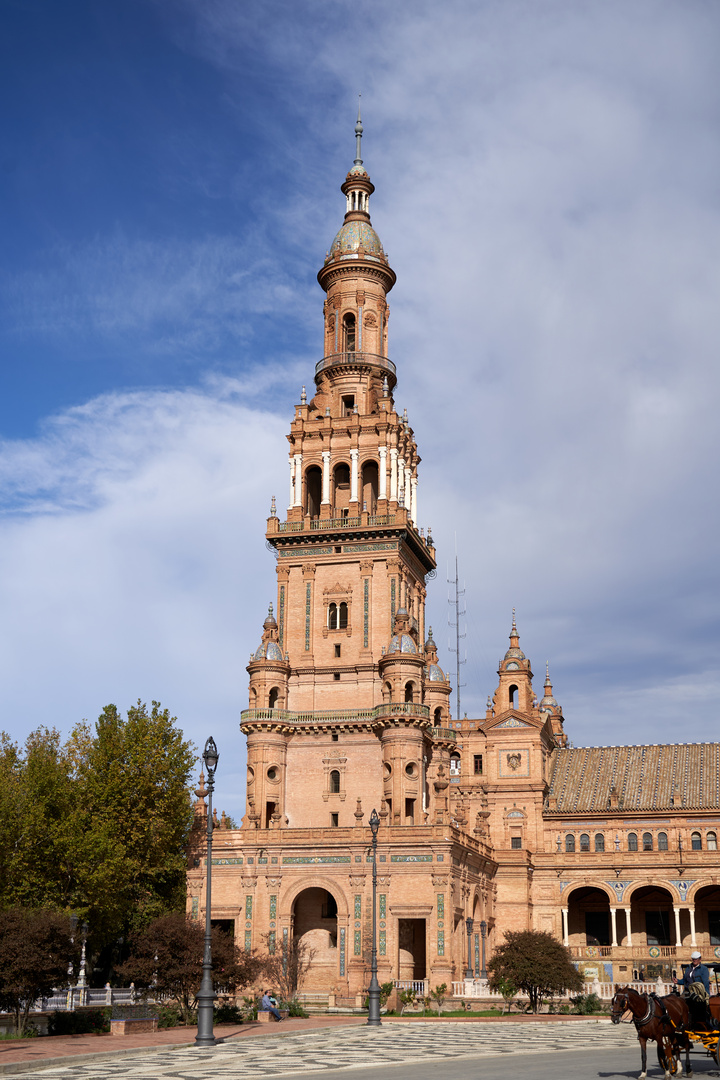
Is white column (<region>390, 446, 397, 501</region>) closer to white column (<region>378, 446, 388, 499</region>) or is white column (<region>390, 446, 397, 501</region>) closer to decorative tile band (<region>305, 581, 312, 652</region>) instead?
white column (<region>378, 446, 388, 499</region>)

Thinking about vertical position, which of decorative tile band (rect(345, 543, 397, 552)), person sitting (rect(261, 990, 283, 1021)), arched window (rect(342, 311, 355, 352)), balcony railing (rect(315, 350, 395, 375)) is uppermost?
arched window (rect(342, 311, 355, 352))

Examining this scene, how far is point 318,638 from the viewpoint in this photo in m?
73.4


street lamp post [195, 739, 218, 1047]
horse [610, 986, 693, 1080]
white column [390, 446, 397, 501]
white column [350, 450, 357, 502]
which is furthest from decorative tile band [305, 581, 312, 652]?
horse [610, 986, 693, 1080]

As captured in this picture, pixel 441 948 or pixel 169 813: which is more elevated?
pixel 169 813

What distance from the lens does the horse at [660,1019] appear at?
2362cm

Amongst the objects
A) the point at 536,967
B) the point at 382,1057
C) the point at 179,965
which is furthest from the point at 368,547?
the point at 382,1057

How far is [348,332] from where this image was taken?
82.2m

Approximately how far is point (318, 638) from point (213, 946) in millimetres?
30179

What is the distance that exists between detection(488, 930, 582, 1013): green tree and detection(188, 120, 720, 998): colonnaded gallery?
9343 mm

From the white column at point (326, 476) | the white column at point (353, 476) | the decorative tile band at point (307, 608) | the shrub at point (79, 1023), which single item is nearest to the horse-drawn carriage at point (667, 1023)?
the shrub at point (79, 1023)

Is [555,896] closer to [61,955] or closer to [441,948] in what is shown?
[441,948]

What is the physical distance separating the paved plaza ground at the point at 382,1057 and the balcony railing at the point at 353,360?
4832cm

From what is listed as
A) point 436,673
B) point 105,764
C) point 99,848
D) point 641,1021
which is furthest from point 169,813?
point 641,1021

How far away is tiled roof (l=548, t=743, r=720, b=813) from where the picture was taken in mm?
82625
